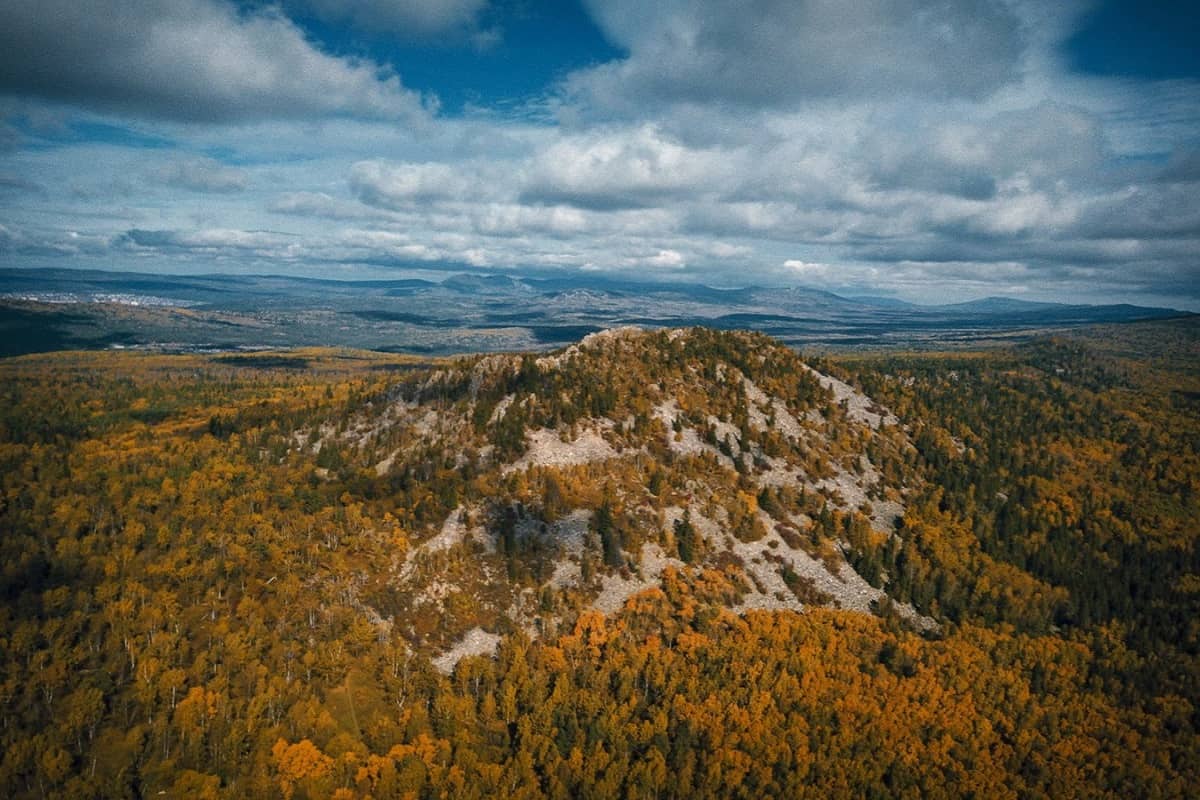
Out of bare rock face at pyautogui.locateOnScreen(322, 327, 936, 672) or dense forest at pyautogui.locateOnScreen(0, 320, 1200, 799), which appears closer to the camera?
dense forest at pyautogui.locateOnScreen(0, 320, 1200, 799)

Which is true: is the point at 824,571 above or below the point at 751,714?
above

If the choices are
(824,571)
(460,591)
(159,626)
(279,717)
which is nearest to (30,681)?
(159,626)

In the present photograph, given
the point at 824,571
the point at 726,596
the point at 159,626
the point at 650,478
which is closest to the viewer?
the point at 159,626

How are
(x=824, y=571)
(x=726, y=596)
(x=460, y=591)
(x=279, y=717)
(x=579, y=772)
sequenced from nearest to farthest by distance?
(x=579, y=772)
(x=279, y=717)
(x=460, y=591)
(x=726, y=596)
(x=824, y=571)

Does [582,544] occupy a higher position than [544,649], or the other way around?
[582,544]

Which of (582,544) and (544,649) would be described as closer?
(544,649)

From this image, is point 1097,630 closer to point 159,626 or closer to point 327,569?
point 327,569

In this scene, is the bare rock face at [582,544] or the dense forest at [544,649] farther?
the bare rock face at [582,544]

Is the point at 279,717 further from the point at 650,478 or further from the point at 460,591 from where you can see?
the point at 650,478

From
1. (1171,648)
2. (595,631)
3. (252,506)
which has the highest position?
(252,506)

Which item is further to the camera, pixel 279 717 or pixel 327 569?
pixel 327 569
